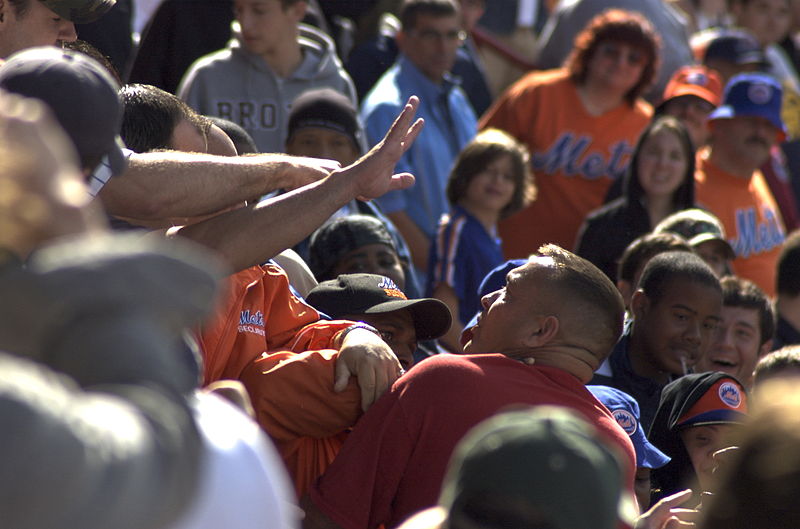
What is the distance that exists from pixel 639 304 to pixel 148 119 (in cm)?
223

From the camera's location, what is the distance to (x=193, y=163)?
3008 mm

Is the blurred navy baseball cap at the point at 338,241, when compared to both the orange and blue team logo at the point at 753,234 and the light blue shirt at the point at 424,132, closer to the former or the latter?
the light blue shirt at the point at 424,132

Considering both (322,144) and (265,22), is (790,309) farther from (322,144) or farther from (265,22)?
(265,22)

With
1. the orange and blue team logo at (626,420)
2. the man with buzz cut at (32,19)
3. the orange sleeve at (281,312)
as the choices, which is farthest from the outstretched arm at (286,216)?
the orange and blue team logo at (626,420)

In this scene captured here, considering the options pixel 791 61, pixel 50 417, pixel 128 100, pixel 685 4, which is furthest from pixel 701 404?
pixel 685 4

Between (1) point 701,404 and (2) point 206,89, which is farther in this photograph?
(2) point 206,89

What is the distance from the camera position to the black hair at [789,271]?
6.02 metres

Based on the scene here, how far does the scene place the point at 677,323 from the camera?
4.64 meters

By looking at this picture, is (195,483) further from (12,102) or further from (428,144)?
(428,144)

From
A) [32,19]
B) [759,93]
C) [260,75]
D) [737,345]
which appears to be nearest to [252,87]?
[260,75]

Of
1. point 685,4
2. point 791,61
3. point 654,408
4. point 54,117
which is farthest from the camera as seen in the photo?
point 685,4

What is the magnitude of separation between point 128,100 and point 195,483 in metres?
2.06

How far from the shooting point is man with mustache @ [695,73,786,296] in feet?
22.4

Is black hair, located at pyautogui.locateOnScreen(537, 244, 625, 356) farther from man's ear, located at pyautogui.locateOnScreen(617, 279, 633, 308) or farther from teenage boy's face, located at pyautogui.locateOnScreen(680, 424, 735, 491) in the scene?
man's ear, located at pyautogui.locateOnScreen(617, 279, 633, 308)
